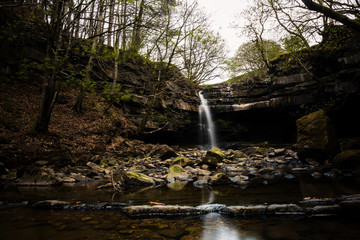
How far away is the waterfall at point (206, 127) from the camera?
858 inches

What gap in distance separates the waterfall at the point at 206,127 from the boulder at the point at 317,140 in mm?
12965

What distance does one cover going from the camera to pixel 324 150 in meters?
7.89

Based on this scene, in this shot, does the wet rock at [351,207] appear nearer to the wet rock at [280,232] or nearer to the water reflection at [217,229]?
the wet rock at [280,232]

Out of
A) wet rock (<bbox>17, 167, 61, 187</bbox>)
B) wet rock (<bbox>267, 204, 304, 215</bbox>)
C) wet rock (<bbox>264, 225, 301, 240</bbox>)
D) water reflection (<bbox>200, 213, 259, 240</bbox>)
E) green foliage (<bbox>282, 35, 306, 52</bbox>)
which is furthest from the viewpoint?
green foliage (<bbox>282, 35, 306, 52</bbox>)

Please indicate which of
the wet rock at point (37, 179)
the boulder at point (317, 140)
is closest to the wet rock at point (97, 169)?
the wet rock at point (37, 179)

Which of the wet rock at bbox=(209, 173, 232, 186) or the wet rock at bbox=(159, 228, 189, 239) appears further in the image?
the wet rock at bbox=(209, 173, 232, 186)

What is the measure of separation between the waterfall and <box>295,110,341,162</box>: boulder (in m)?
13.0

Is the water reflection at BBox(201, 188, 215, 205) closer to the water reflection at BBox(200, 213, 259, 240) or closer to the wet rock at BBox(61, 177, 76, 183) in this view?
the water reflection at BBox(200, 213, 259, 240)

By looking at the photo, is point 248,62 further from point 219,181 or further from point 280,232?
point 280,232

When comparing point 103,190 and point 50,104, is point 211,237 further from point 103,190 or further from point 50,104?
point 50,104

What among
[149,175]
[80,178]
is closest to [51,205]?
[80,178]

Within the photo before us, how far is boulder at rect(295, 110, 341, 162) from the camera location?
7992mm

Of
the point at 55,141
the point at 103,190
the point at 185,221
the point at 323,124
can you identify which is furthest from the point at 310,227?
the point at 55,141

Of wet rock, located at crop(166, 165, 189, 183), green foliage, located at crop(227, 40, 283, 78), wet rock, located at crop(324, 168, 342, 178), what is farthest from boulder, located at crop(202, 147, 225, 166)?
green foliage, located at crop(227, 40, 283, 78)
